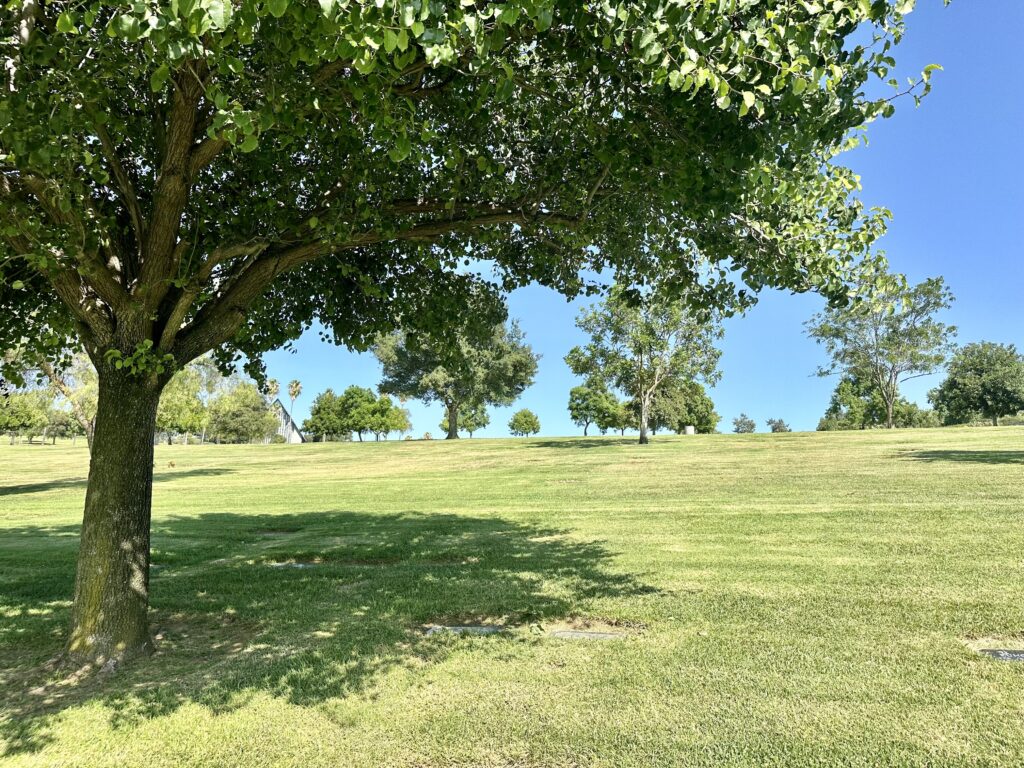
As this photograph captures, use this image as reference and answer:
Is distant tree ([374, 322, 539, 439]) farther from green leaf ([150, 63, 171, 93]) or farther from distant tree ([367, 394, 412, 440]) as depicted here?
green leaf ([150, 63, 171, 93])

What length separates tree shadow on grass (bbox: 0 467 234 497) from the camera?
21.6m

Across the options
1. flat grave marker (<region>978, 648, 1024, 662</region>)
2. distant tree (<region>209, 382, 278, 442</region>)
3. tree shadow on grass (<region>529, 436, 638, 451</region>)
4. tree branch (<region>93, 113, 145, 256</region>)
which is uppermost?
tree branch (<region>93, 113, 145, 256</region>)

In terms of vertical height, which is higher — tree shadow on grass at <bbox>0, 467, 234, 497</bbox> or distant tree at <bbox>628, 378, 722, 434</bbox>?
distant tree at <bbox>628, 378, 722, 434</bbox>

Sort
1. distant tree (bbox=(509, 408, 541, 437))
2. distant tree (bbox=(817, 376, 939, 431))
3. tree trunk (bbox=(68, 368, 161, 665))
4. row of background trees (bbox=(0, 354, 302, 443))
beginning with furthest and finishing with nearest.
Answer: distant tree (bbox=(509, 408, 541, 437)) → distant tree (bbox=(817, 376, 939, 431)) → row of background trees (bbox=(0, 354, 302, 443)) → tree trunk (bbox=(68, 368, 161, 665))

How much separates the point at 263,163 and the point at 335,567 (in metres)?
5.36

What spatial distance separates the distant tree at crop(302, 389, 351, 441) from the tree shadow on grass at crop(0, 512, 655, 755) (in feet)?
237

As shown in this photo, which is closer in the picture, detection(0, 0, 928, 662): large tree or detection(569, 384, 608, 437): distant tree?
detection(0, 0, 928, 662): large tree

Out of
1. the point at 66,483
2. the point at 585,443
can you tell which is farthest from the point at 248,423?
the point at 66,483

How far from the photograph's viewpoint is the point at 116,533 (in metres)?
5.23

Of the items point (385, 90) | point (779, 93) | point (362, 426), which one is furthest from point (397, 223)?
point (362, 426)

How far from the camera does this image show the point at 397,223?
20.5ft

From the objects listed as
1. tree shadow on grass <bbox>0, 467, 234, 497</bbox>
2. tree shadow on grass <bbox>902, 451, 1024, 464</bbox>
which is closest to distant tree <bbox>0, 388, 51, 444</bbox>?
tree shadow on grass <bbox>0, 467, 234, 497</bbox>

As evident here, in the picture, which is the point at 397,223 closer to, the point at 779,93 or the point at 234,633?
the point at 779,93

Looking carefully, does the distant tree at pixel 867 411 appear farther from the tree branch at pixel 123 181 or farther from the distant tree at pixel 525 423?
the tree branch at pixel 123 181
